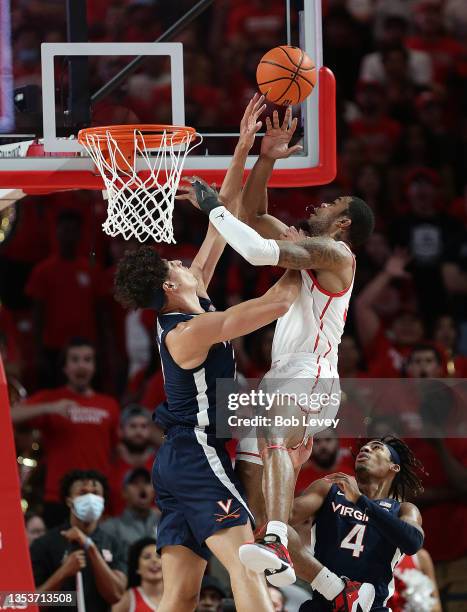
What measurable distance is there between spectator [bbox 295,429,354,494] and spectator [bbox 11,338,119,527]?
143 cm

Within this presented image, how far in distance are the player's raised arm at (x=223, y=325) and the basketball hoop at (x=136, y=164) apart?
59 cm

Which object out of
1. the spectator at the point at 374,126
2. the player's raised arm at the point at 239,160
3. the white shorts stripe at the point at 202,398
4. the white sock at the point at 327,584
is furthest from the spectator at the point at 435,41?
the white shorts stripe at the point at 202,398

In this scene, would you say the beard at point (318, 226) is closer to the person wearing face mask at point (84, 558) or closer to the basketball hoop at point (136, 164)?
the basketball hoop at point (136, 164)

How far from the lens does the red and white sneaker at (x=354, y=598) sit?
23.5 feet

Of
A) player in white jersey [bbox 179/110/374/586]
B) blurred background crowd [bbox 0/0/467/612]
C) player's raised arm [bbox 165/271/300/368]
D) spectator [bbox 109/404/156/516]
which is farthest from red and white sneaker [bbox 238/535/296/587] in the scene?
spectator [bbox 109/404/156/516]

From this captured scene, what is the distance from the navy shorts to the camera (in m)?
6.43

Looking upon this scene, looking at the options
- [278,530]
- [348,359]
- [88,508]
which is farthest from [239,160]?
[348,359]

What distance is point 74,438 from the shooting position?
9.62 meters

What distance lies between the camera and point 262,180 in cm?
692

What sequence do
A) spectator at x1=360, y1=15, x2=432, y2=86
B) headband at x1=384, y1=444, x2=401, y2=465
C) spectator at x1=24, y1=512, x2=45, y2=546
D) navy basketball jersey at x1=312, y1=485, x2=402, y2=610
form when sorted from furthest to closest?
spectator at x1=360, y1=15, x2=432, y2=86 < spectator at x1=24, y1=512, x2=45, y2=546 < headband at x1=384, y1=444, x2=401, y2=465 < navy basketball jersey at x1=312, y1=485, x2=402, y2=610

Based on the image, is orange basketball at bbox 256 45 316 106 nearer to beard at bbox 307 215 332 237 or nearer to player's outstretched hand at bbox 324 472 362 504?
beard at bbox 307 215 332 237

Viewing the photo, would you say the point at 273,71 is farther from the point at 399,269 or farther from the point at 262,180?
the point at 399,269

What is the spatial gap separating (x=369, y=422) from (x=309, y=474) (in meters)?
0.54

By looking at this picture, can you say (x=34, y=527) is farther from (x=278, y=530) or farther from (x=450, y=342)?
(x=450, y=342)
